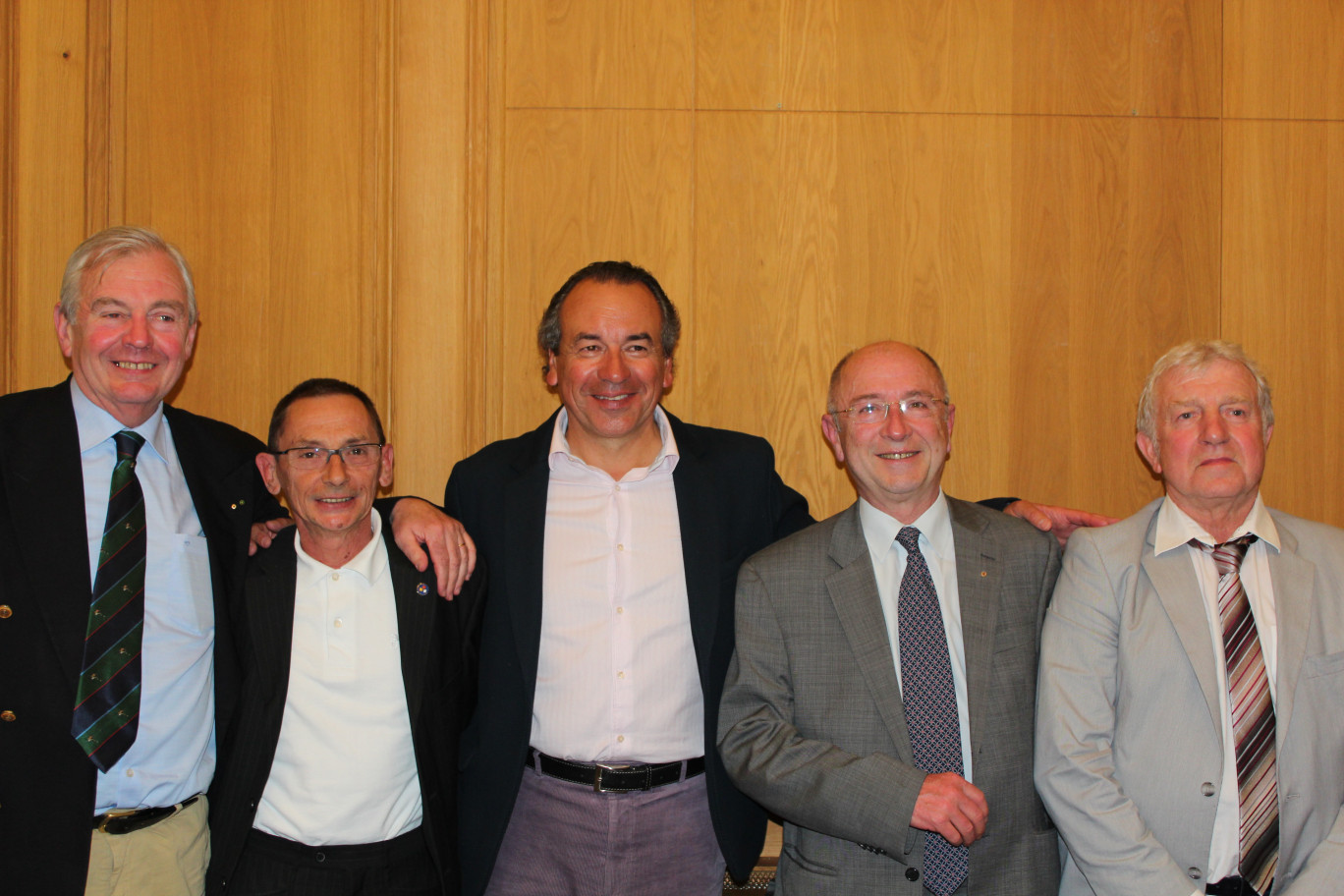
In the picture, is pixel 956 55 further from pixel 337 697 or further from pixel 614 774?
pixel 337 697

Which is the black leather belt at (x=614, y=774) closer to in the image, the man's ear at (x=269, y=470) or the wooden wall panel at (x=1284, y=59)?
the man's ear at (x=269, y=470)

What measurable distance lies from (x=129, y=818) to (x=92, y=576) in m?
0.52

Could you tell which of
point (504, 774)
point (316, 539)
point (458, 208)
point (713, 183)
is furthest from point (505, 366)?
point (504, 774)

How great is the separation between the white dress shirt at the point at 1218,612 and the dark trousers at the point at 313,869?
174 centimetres

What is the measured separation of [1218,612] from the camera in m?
2.16

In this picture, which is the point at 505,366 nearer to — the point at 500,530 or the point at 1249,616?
the point at 500,530

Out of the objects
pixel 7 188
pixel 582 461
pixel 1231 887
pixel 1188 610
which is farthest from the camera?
pixel 7 188

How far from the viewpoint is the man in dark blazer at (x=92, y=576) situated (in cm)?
202

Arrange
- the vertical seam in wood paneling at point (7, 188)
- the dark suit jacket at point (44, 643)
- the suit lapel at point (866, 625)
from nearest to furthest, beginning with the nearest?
the dark suit jacket at point (44, 643) < the suit lapel at point (866, 625) < the vertical seam in wood paneling at point (7, 188)

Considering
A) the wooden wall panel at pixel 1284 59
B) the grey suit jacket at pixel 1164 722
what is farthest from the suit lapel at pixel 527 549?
the wooden wall panel at pixel 1284 59

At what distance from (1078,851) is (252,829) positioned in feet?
5.79

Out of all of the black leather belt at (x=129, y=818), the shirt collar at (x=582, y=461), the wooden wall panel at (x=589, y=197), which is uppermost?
the wooden wall panel at (x=589, y=197)

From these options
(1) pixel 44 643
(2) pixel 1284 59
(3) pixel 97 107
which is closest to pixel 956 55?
(2) pixel 1284 59

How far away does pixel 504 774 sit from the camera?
7.74 feet
